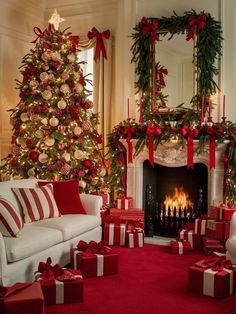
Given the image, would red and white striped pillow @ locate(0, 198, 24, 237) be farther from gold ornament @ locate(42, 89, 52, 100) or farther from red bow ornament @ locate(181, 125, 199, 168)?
red bow ornament @ locate(181, 125, 199, 168)

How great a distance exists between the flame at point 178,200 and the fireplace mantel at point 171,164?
37 centimetres

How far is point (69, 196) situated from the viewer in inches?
190

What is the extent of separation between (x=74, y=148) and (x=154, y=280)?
2558 millimetres

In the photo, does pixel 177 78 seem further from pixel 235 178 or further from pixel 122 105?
pixel 235 178

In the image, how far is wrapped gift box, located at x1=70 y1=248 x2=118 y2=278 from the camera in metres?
3.94

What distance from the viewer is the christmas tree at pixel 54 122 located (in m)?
5.84

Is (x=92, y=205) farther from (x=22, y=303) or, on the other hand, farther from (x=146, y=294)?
(x=22, y=303)

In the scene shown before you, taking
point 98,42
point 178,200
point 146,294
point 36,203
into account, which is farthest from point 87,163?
point 146,294

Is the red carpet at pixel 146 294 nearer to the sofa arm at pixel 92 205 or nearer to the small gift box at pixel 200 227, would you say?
the small gift box at pixel 200 227

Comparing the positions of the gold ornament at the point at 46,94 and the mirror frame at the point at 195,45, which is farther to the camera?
the gold ornament at the point at 46,94

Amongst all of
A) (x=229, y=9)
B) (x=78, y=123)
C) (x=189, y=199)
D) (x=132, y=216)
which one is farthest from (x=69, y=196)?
(x=229, y=9)

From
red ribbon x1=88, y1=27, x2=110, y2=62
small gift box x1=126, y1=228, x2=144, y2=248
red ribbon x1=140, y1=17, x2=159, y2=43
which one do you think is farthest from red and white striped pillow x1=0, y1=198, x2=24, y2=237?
red ribbon x1=88, y1=27, x2=110, y2=62

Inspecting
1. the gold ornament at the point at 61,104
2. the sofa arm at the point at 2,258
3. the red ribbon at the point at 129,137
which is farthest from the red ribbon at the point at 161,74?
the sofa arm at the point at 2,258

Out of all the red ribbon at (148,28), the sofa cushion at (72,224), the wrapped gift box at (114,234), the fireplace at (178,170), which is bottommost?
the wrapped gift box at (114,234)
